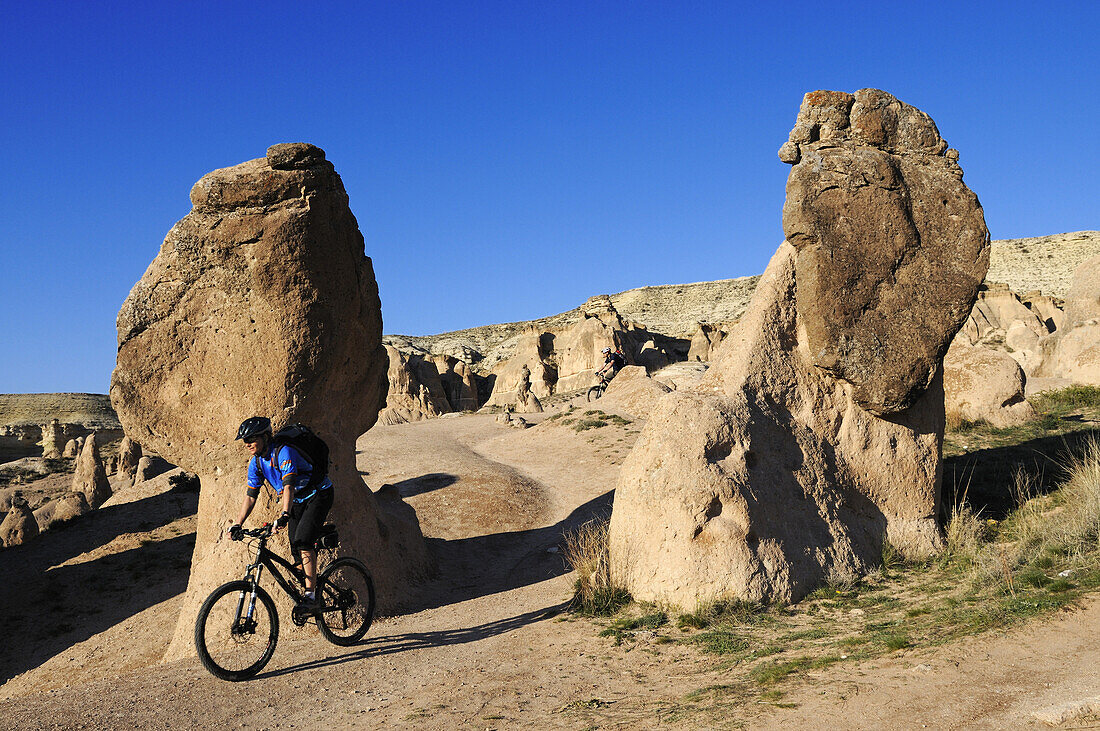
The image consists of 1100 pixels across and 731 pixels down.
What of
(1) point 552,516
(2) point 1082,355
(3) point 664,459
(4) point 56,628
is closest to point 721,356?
(3) point 664,459

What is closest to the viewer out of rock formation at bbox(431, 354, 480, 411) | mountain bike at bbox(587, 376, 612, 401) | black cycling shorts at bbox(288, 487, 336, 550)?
black cycling shorts at bbox(288, 487, 336, 550)

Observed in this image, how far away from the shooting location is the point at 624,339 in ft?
131

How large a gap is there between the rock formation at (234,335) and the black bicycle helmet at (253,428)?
1781mm

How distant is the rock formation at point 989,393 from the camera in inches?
598

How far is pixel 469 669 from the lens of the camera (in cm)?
605

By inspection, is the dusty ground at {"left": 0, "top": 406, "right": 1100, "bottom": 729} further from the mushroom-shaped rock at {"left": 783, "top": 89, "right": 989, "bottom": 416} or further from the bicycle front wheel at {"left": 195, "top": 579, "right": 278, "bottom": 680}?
the mushroom-shaped rock at {"left": 783, "top": 89, "right": 989, "bottom": 416}

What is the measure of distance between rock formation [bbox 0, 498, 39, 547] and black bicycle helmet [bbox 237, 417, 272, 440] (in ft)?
37.0

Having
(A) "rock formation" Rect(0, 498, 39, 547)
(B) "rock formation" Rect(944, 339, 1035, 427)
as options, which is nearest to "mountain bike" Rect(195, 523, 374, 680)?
(A) "rock formation" Rect(0, 498, 39, 547)

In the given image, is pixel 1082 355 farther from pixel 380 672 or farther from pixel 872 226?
pixel 380 672

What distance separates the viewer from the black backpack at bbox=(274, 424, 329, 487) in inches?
255

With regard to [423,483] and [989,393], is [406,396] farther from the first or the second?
[989,393]

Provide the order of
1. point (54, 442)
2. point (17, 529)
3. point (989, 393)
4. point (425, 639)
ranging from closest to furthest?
1. point (425, 639)
2. point (17, 529)
3. point (989, 393)
4. point (54, 442)

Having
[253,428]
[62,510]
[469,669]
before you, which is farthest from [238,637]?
[62,510]

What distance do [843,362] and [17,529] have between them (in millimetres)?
14466
